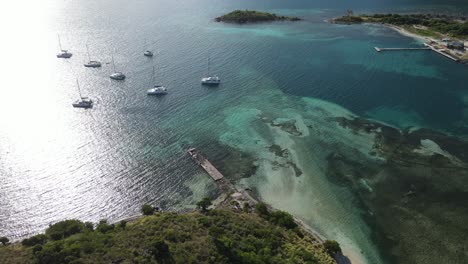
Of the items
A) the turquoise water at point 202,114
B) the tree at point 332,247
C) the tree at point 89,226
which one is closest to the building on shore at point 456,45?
the turquoise water at point 202,114

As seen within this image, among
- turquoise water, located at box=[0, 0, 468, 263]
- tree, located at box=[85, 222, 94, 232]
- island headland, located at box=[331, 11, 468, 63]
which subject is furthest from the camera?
island headland, located at box=[331, 11, 468, 63]

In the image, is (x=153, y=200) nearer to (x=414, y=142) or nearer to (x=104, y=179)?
(x=104, y=179)

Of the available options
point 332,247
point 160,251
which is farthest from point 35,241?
point 332,247

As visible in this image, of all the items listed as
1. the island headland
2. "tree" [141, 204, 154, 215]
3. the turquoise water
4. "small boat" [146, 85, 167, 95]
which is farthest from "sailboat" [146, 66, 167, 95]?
the island headland

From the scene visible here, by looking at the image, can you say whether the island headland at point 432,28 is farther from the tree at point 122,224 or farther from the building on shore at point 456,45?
the tree at point 122,224

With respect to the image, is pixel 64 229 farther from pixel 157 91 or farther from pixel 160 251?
pixel 157 91

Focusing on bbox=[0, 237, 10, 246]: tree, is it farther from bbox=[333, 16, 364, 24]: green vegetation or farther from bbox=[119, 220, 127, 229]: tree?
bbox=[333, 16, 364, 24]: green vegetation
